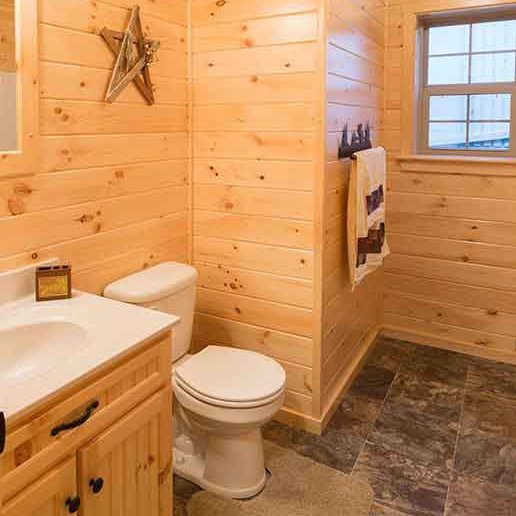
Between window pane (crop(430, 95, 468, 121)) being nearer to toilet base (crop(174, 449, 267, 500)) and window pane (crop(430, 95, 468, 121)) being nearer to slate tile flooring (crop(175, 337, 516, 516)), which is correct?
slate tile flooring (crop(175, 337, 516, 516))

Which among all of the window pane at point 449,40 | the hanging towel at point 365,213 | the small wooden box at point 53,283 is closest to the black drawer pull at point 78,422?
the small wooden box at point 53,283

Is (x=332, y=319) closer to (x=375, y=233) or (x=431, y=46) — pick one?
(x=375, y=233)

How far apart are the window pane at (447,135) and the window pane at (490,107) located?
0.10 m

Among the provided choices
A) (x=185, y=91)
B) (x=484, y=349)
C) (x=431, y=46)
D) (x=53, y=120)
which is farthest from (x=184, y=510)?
(x=431, y=46)

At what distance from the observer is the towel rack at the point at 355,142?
2.53 metres

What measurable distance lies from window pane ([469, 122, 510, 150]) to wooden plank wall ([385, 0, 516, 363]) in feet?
0.80

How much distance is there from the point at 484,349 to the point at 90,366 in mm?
2719

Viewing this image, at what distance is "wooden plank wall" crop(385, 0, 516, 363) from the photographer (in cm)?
→ 316

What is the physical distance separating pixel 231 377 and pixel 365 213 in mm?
1056

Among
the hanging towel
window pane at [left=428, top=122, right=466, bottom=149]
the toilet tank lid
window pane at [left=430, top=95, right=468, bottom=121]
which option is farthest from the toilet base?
window pane at [left=430, top=95, right=468, bottom=121]

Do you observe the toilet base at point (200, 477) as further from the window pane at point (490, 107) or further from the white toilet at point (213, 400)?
the window pane at point (490, 107)

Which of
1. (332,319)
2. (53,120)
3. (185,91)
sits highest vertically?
(185,91)

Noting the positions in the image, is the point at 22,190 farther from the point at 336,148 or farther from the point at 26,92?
the point at 336,148

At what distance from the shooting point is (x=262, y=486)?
2.13m
